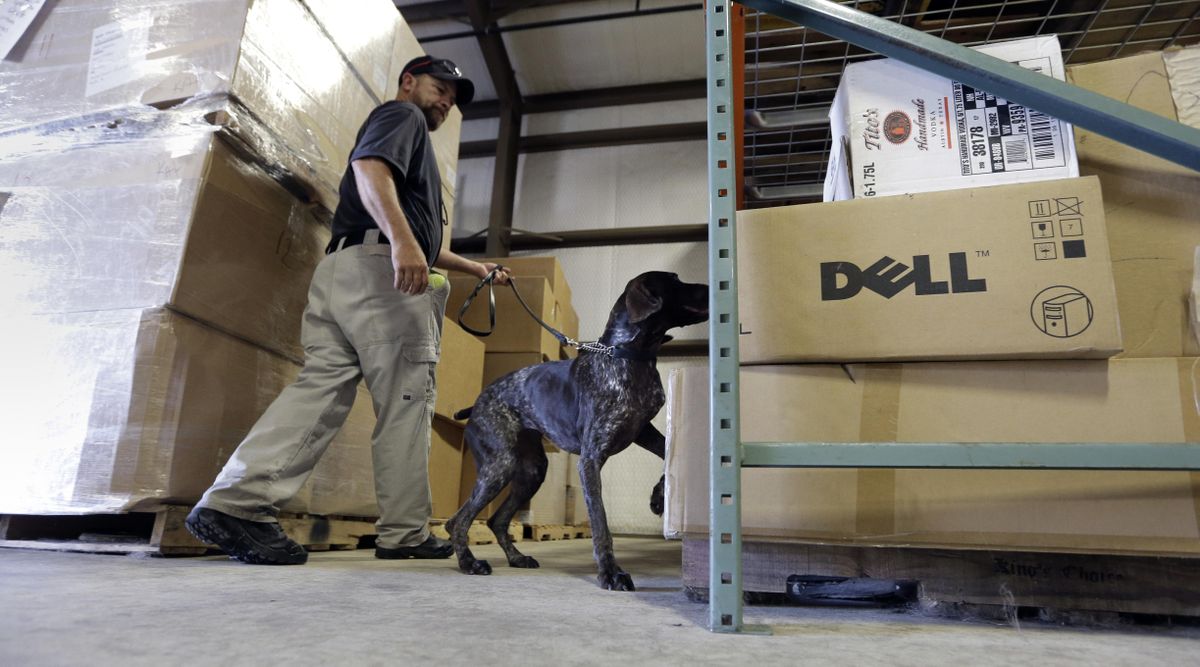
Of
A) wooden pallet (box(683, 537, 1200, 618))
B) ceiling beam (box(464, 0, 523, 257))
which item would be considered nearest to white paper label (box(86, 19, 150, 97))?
wooden pallet (box(683, 537, 1200, 618))

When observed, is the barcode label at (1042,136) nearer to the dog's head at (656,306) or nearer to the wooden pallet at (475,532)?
the dog's head at (656,306)

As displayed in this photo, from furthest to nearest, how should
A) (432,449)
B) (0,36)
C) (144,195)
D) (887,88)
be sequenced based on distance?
(432,449), (0,36), (144,195), (887,88)

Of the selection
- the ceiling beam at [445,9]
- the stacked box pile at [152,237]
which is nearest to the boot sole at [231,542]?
the stacked box pile at [152,237]

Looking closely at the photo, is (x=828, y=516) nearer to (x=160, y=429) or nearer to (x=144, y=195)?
(x=160, y=429)

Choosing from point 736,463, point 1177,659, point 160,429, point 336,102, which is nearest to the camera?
point 1177,659

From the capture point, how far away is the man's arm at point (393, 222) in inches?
85.0

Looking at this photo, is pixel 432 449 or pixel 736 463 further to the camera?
pixel 432 449

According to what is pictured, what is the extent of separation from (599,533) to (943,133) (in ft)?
4.59

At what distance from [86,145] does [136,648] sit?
2.31 metres

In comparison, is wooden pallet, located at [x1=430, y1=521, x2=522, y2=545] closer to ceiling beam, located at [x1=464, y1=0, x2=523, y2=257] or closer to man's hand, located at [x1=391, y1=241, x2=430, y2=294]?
man's hand, located at [x1=391, y1=241, x2=430, y2=294]

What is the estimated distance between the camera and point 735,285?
127 cm

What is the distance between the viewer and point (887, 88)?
5.54 feet

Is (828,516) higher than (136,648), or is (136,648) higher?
(828,516)

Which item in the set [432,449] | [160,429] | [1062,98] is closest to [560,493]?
[432,449]
